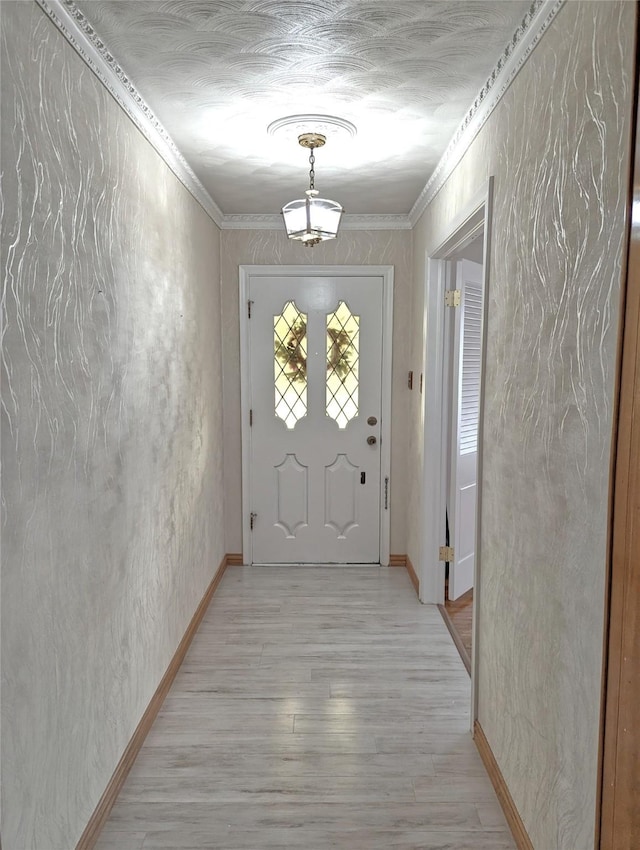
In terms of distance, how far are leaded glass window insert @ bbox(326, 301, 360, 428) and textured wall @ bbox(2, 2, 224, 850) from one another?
1.51 m

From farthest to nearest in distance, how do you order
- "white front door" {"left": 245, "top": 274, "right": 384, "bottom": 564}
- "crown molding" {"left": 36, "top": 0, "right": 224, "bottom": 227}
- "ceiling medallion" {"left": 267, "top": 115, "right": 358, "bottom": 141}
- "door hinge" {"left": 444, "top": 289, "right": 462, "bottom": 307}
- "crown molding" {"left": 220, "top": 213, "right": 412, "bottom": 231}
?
"white front door" {"left": 245, "top": 274, "right": 384, "bottom": 564}, "crown molding" {"left": 220, "top": 213, "right": 412, "bottom": 231}, "door hinge" {"left": 444, "top": 289, "right": 462, "bottom": 307}, "ceiling medallion" {"left": 267, "top": 115, "right": 358, "bottom": 141}, "crown molding" {"left": 36, "top": 0, "right": 224, "bottom": 227}

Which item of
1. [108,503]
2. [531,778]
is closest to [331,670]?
[531,778]

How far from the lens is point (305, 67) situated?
75.1 inches

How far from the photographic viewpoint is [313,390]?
162 inches

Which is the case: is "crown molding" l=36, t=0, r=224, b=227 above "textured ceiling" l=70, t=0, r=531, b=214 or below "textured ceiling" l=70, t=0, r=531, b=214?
below

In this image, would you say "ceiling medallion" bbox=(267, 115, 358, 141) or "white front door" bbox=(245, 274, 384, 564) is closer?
"ceiling medallion" bbox=(267, 115, 358, 141)

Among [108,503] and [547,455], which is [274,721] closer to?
[108,503]

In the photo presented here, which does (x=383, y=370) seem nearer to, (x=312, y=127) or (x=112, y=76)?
(x=312, y=127)

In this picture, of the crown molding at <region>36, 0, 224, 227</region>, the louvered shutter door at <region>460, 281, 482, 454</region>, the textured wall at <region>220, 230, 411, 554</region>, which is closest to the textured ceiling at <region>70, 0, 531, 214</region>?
the crown molding at <region>36, 0, 224, 227</region>

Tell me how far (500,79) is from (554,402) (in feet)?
3.65

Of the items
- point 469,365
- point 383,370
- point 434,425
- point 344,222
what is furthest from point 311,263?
point 434,425

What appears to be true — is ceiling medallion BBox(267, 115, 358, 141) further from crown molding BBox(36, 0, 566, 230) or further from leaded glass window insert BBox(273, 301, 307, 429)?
leaded glass window insert BBox(273, 301, 307, 429)

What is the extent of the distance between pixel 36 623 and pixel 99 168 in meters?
1.31

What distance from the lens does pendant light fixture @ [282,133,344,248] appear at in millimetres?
2490
